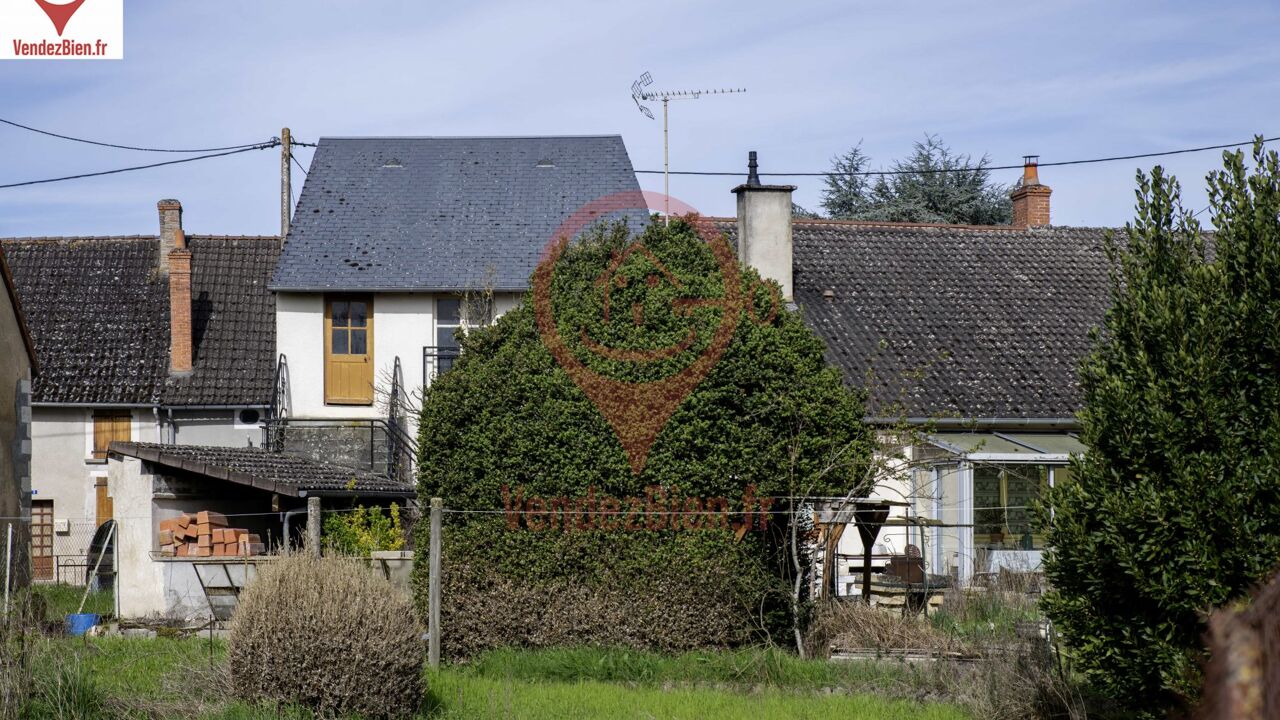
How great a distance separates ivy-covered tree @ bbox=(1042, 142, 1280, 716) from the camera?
7383 millimetres

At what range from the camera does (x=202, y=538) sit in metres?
17.4

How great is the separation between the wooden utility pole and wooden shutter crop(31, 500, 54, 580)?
10082 millimetres

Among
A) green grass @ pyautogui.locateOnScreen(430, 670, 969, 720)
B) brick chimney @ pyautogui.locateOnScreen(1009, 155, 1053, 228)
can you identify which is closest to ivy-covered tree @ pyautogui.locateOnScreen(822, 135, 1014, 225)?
brick chimney @ pyautogui.locateOnScreen(1009, 155, 1053, 228)

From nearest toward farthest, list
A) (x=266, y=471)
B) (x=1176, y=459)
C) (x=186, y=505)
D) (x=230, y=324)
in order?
1. (x=1176, y=459)
2. (x=186, y=505)
3. (x=266, y=471)
4. (x=230, y=324)

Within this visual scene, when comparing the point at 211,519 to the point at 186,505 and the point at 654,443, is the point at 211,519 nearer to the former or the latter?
the point at 186,505

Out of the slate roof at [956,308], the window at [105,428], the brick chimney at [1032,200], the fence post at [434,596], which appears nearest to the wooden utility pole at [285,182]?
the window at [105,428]

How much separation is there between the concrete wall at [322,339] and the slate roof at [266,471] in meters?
5.23

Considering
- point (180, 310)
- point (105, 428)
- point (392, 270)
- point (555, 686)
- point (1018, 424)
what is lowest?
point (555, 686)

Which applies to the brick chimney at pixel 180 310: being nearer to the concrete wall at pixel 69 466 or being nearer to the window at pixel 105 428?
the concrete wall at pixel 69 466

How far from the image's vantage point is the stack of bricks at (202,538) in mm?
17406

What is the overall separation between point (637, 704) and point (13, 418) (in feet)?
41.7

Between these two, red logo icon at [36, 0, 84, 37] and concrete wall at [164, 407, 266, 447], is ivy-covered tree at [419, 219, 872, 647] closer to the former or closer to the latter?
red logo icon at [36, 0, 84, 37]

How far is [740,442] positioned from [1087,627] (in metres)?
4.52

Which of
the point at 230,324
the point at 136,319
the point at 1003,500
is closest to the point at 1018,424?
the point at 1003,500
